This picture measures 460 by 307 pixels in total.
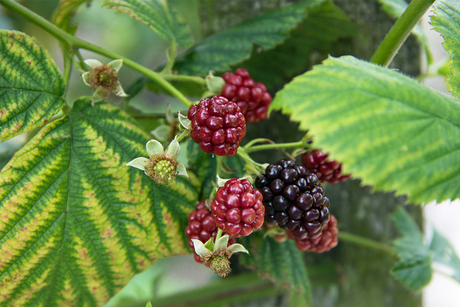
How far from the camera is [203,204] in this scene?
0.69 meters

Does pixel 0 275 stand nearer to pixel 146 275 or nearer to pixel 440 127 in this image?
pixel 440 127

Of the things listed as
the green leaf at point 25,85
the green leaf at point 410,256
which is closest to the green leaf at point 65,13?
the green leaf at point 25,85

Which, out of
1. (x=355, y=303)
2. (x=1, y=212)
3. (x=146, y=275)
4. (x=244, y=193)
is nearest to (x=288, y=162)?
(x=244, y=193)

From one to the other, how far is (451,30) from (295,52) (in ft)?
1.74

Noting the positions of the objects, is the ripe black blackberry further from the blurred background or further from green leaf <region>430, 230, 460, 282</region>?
the blurred background

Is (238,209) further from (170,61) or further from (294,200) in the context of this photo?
(170,61)

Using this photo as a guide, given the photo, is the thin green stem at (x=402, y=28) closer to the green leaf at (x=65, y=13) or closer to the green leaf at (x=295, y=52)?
the green leaf at (x=295, y=52)

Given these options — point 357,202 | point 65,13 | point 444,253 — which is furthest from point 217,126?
point 444,253

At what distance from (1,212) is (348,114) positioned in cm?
61

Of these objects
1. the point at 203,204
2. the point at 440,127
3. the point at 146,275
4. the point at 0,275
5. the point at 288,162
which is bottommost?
the point at 146,275

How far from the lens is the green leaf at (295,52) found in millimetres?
1100

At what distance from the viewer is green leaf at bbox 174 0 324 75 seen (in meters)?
0.96

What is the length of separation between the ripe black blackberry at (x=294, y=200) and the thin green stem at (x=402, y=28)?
0.32 metres

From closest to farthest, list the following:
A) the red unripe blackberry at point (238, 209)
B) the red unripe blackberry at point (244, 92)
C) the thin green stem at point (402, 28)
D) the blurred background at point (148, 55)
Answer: the red unripe blackberry at point (238, 209) → the thin green stem at point (402, 28) → the red unripe blackberry at point (244, 92) → the blurred background at point (148, 55)
